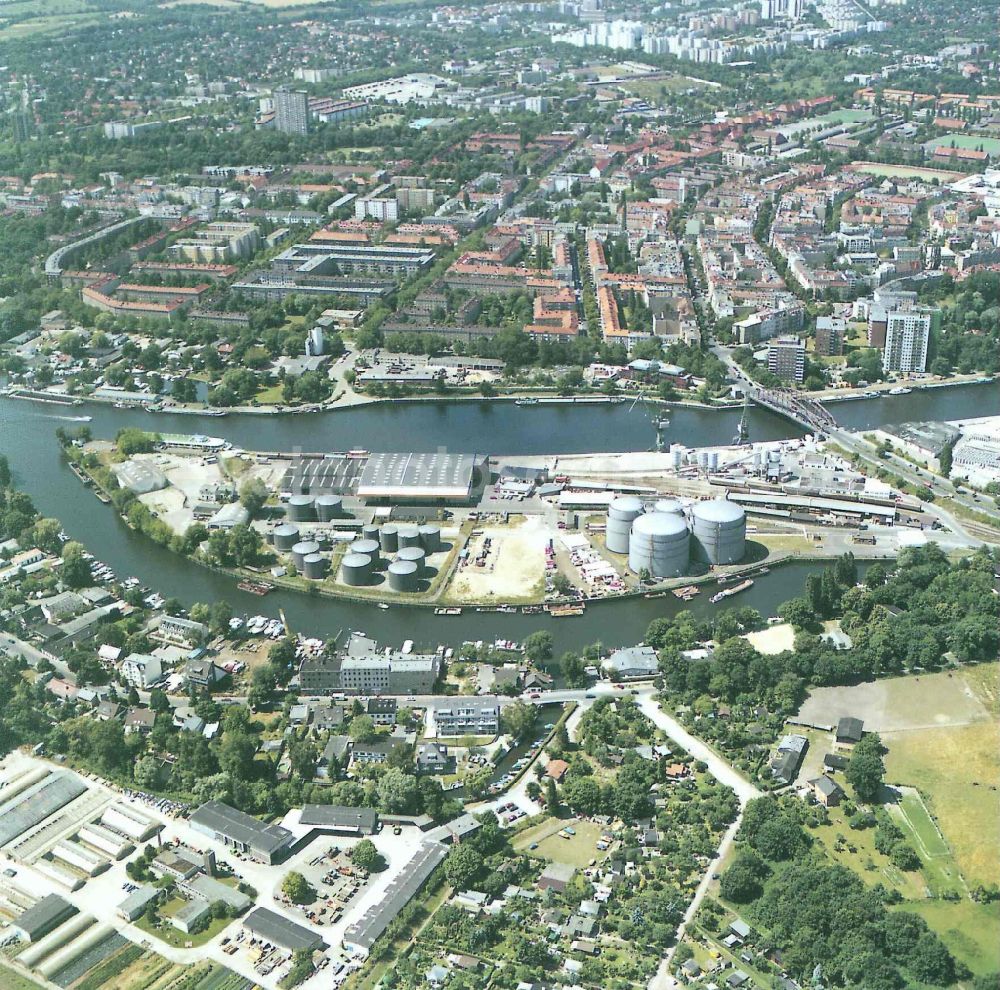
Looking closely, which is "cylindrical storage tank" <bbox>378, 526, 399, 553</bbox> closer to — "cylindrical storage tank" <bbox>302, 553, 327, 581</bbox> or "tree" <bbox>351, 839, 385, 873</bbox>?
"cylindrical storage tank" <bbox>302, 553, 327, 581</bbox>

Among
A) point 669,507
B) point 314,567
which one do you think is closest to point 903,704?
point 669,507

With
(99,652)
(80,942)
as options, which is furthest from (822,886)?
(99,652)

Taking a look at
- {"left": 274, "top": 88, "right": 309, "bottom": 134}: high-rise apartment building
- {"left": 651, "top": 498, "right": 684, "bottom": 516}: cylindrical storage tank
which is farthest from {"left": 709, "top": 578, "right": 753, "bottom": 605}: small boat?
{"left": 274, "top": 88, "right": 309, "bottom": 134}: high-rise apartment building

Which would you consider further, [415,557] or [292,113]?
[292,113]

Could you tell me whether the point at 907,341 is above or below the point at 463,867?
below

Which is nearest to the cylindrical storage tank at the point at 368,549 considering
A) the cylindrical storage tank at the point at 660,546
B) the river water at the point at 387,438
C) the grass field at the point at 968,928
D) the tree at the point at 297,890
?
the river water at the point at 387,438

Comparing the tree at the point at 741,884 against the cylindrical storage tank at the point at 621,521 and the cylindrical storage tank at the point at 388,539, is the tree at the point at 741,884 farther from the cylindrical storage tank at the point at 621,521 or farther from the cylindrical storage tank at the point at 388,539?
the cylindrical storage tank at the point at 388,539

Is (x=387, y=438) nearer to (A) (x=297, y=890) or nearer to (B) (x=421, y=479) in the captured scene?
(B) (x=421, y=479)
